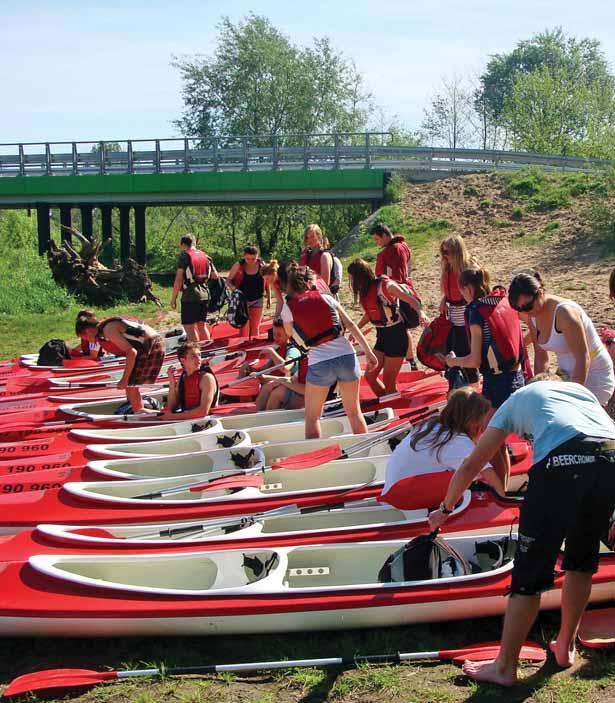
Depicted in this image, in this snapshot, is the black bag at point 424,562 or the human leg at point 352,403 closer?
the black bag at point 424,562

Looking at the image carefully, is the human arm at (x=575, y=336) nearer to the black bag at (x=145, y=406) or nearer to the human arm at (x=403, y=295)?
the human arm at (x=403, y=295)

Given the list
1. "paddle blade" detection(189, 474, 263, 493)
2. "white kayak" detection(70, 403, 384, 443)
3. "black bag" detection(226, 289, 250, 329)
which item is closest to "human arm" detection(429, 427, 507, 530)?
"paddle blade" detection(189, 474, 263, 493)

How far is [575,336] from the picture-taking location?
5.10 m

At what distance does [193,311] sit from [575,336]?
21.9 feet

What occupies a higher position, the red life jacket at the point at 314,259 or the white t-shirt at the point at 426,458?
the red life jacket at the point at 314,259

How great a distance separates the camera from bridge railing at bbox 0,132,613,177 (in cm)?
2364

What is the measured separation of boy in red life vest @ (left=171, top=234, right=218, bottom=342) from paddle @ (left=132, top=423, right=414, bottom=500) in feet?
14.0

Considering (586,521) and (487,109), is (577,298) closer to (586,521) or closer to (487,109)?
(586,521)

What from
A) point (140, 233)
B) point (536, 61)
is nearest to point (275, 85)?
point (140, 233)

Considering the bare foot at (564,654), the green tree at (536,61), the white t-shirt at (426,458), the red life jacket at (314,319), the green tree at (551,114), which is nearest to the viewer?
the bare foot at (564,654)

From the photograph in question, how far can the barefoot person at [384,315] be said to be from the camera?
8.01m

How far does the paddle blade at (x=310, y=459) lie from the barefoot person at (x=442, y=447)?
1271 millimetres

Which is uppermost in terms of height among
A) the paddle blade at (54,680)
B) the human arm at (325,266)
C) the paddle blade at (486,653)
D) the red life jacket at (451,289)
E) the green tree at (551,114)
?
the green tree at (551,114)

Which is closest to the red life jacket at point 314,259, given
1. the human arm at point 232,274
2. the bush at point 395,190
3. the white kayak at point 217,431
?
the human arm at point 232,274
